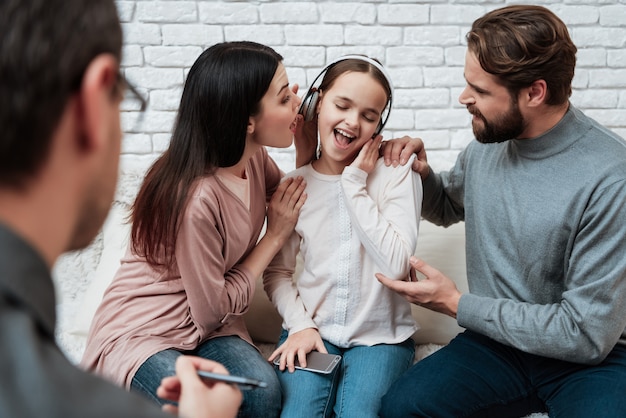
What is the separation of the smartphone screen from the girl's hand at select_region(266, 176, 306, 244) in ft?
0.96

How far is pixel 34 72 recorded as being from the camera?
62cm

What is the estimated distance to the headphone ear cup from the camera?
1730mm

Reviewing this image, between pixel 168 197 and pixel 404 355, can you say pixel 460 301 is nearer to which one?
pixel 404 355

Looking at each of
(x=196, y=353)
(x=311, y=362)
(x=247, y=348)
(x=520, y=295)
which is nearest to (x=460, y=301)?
(x=520, y=295)

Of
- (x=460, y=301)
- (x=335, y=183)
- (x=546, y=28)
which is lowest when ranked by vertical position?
(x=460, y=301)

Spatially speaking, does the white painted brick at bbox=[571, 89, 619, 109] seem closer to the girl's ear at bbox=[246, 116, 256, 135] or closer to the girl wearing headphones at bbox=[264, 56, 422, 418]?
the girl wearing headphones at bbox=[264, 56, 422, 418]

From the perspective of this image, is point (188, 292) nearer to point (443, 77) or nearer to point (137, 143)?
point (137, 143)

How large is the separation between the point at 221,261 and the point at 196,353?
0.24 metres

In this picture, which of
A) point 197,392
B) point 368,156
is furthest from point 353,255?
point 197,392

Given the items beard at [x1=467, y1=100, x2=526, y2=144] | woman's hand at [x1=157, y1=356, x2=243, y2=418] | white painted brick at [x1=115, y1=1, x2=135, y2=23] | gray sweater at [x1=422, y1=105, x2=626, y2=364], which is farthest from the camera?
white painted brick at [x1=115, y1=1, x2=135, y2=23]

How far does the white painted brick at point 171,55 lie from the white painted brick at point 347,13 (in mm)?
476

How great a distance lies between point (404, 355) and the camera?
1.69 metres

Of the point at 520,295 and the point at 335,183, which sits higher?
the point at 335,183

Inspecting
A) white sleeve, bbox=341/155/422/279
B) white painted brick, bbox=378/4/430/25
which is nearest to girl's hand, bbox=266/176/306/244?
white sleeve, bbox=341/155/422/279
